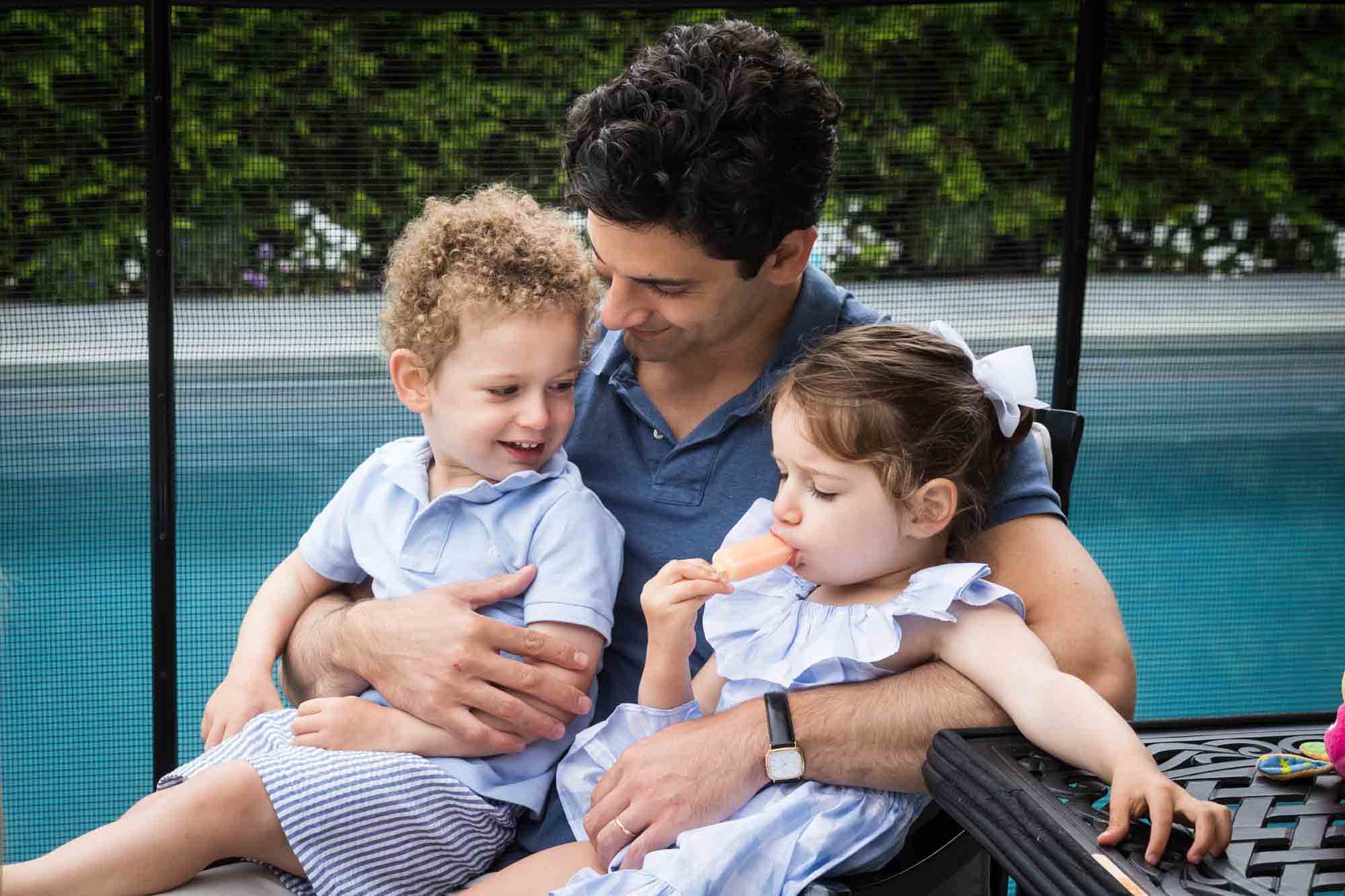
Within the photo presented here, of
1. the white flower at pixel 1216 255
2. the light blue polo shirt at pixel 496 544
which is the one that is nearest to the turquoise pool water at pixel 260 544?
the white flower at pixel 1216 255

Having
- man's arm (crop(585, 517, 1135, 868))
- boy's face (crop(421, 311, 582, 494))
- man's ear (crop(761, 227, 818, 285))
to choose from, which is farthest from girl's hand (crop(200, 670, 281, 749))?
man's ear (crop(761, 227, 818, 285))

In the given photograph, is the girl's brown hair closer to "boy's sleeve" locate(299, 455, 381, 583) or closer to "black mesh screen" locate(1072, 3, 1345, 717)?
"boy's sleeve" locate(299, 455, 381, 583)

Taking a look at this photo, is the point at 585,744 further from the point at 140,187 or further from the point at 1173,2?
the point at 1173,2

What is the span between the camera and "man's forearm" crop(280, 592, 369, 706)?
182 cm

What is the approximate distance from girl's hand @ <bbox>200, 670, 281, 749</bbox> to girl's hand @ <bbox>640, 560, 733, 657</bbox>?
0.69 metres

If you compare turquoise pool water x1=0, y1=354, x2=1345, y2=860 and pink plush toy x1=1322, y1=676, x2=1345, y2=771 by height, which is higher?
pink plush toy x1=1322, y1=676, x2=1345, y2=771

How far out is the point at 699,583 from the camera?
150 centimetres

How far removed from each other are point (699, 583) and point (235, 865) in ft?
2.48

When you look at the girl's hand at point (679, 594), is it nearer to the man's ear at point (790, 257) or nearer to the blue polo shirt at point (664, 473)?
the blue polo shirt at point (664, 473)

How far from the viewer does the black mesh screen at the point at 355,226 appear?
2.65 metres

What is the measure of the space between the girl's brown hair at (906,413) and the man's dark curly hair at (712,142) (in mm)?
211

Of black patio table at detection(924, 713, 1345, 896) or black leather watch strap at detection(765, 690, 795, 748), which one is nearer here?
black patio table at detection(924, 713, 1345, 896)

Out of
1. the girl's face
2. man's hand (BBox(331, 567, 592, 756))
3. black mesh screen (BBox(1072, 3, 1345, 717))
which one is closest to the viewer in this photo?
the girl's face

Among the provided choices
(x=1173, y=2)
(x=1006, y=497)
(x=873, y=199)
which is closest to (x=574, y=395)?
(x=1006, y=497)
